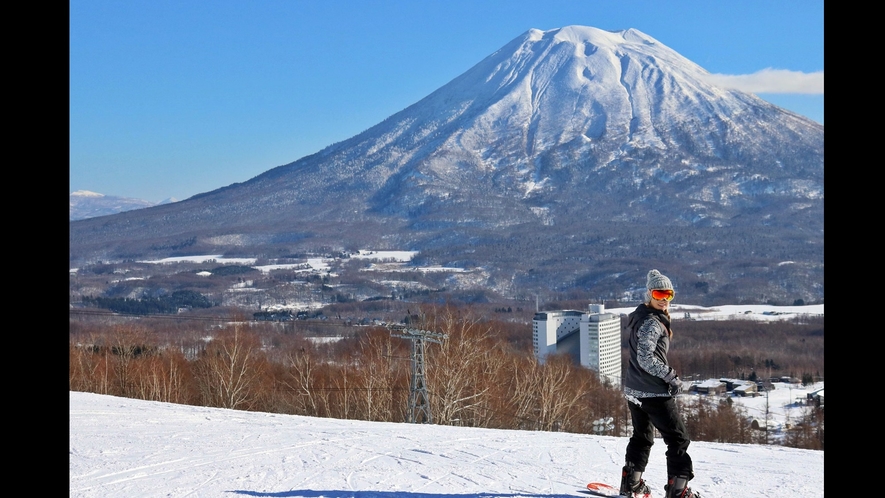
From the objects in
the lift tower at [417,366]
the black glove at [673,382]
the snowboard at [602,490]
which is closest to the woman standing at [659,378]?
the black glove at [673,382]

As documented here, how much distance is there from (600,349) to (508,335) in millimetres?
6672

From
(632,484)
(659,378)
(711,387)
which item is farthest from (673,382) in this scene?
(711,387)

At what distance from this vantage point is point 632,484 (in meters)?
5.61

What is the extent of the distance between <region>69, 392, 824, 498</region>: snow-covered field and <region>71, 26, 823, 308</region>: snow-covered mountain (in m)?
96.9

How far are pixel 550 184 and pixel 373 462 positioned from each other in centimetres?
14065

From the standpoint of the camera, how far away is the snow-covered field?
597 centimetres

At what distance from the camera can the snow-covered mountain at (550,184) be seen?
121688mm

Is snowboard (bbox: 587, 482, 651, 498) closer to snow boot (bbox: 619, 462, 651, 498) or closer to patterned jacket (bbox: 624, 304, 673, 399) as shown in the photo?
snow boot (bbox: 619, 462, 651, 498)

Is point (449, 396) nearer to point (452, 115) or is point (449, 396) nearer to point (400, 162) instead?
point (400, 162)

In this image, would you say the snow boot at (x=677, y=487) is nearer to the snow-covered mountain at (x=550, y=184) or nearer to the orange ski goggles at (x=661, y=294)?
the orange ski goggles at (x=661, y=294)

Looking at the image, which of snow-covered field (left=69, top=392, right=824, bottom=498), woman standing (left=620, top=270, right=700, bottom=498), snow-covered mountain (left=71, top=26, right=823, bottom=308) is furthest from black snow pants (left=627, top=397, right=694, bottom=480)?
snow-covered mountain (left=71, top=26, right=823, bottom=308)

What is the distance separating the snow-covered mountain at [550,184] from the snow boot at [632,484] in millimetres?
99503

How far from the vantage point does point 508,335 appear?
5469 cm

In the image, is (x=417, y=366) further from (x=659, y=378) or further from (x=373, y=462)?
(x=659, y=378)
